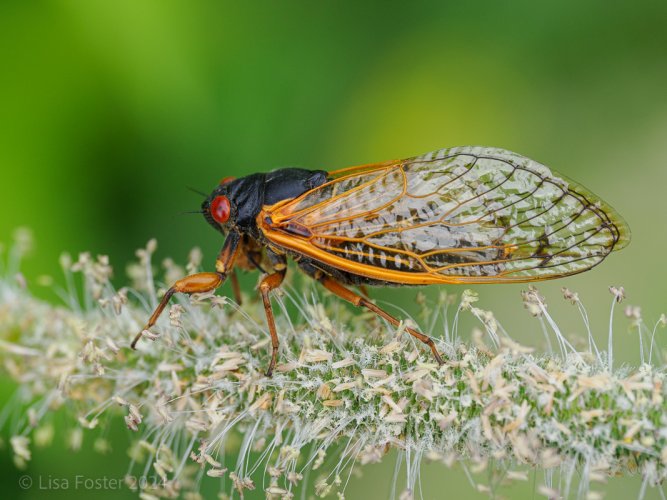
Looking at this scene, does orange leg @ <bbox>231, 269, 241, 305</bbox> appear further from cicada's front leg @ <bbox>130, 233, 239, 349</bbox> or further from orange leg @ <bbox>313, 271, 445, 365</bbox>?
orange leg @ <bbox>313, 271, 445, 365</bbox>

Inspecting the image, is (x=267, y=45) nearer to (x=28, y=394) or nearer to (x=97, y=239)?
(x=97, y=239)

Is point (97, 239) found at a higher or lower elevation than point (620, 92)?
lower

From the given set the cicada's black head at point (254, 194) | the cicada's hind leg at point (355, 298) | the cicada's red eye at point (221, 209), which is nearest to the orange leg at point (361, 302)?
the cicada's hind leg at point (355, 298)

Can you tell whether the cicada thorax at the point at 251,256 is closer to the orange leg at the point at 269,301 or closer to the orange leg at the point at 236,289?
the orange leg at the point at 236,289

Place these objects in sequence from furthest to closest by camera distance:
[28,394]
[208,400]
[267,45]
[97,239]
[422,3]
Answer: [422,3], [267,45], [97,239], [28,394], [208,400]

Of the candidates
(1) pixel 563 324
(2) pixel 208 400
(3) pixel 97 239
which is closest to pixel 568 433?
(2) pixel 208 400

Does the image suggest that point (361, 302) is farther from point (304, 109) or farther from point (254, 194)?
point (304, 109)

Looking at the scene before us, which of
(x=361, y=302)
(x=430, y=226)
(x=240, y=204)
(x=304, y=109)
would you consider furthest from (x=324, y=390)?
(x=304, y=109)
